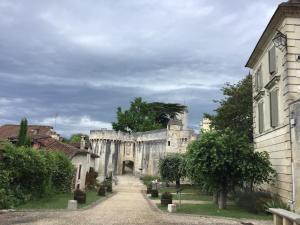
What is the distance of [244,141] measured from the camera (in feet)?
60.6

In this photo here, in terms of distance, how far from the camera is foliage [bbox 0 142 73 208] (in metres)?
16.7

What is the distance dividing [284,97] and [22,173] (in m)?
13.2

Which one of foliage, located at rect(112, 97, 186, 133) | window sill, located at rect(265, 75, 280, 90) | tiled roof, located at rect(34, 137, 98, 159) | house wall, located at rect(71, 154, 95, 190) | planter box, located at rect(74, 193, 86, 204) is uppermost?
foliage, located at rect(112, 97, 186, 133)

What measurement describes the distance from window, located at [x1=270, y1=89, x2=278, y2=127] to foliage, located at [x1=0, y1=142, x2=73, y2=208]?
39.9 feet

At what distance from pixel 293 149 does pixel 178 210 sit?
246 inches

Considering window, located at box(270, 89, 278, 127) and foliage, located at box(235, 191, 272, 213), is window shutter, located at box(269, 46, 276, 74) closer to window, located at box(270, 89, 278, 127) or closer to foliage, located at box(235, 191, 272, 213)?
window, located at box(270, 89, 278, 127)

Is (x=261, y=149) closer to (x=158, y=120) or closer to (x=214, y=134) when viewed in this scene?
(x=214, y=134)

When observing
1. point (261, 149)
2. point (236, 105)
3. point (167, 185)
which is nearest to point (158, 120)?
point (167, 185)

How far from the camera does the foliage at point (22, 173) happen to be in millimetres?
16672

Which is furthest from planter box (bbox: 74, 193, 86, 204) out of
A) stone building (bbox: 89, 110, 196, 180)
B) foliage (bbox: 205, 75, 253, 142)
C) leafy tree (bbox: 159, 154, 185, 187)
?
stone building (bbox: 89, 110, 196, 180)

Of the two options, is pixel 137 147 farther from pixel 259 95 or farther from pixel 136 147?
pixel 259 95

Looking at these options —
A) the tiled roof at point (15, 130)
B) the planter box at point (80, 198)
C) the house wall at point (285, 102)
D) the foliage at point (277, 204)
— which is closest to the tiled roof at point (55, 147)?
the tiled roof at point (15, 130)

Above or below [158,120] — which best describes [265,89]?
below

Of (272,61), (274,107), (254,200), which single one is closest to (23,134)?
(254,200)
